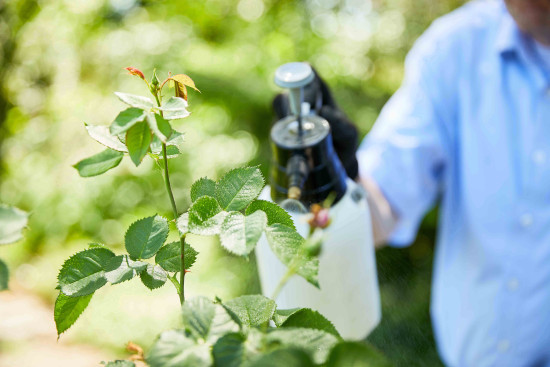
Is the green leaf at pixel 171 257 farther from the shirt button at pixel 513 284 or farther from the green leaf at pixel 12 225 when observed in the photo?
the shirt button at pixel 513 284

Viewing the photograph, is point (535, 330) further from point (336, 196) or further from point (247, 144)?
point (247, 144)

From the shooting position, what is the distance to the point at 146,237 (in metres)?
0.29

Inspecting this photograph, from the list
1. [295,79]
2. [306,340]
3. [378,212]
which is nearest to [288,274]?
[306,340]

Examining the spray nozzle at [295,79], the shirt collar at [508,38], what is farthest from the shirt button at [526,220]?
the spray nozzle at [295,79]

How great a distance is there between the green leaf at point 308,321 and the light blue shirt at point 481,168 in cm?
88

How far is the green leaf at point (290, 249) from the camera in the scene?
238 millimetres

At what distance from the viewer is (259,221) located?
0.25m

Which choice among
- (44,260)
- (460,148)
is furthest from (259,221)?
(44,260)

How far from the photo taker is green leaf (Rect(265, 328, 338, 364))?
0.69ft

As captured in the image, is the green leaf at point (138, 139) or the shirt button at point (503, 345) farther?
the shirt button at point (503, 345)

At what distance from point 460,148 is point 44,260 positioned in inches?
66.7

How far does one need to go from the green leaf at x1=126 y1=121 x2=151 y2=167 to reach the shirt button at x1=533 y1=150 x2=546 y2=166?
965 mm

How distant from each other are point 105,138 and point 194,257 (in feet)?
0.28

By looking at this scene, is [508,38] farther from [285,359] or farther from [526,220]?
[285,359]
